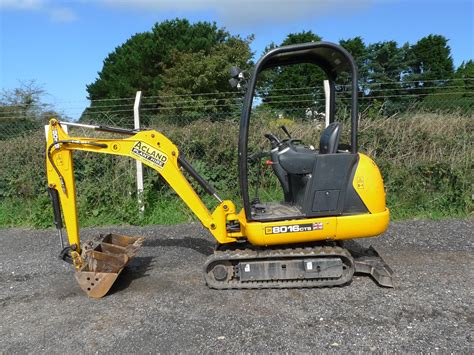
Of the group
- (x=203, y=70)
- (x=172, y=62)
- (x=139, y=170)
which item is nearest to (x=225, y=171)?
(x=139, y=170)

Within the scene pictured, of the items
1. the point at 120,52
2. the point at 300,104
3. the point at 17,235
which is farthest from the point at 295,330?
the point at 120,52

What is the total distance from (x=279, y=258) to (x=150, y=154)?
1.82 metres

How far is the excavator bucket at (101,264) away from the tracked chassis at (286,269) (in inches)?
38.8

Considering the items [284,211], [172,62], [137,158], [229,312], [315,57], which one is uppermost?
[172,62]

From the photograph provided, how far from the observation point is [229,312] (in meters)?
3.95

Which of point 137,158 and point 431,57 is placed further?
point 431,57

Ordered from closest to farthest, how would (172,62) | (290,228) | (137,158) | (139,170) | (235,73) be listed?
(235,73) < (290,228) < (137,158) < (139,170) < (172,62)

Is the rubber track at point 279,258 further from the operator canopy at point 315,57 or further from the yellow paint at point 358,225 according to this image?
the operator canopy at point 315,57

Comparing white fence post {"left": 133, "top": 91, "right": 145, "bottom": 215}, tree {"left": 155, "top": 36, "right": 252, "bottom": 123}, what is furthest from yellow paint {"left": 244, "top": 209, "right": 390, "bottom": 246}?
tree {"left": 155, "top": 36, "right": 252, "bottom": 123}

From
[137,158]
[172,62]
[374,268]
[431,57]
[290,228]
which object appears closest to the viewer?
[290,228]

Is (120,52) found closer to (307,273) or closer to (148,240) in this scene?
(148,240)

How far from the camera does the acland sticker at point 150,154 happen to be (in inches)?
183

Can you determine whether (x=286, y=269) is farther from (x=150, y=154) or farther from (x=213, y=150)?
(x=213, y=150)

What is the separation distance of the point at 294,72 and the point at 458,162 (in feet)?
60.4
